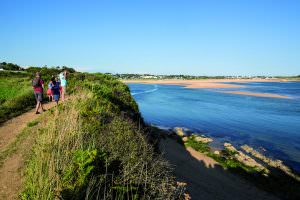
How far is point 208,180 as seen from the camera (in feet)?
Answer: 49.4

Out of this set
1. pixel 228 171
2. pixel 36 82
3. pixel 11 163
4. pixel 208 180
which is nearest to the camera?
pixel 11 163

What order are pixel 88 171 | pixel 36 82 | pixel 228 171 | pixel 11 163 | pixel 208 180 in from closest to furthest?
pixel 88 171 → pixel 11 163 → pixel 36 82 → pixel 208 180 → pixel 228 171

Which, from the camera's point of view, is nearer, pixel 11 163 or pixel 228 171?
pixel 11 163

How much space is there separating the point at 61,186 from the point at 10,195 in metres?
1.83

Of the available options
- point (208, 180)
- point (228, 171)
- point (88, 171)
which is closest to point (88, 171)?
point (88, 171)

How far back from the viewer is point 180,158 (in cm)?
1833

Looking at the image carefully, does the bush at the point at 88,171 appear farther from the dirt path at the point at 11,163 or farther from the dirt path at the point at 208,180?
the dirt path at the point at 208,180

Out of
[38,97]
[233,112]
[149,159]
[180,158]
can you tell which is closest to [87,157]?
[149,159]

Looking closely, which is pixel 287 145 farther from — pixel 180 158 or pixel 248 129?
pixel 180 158

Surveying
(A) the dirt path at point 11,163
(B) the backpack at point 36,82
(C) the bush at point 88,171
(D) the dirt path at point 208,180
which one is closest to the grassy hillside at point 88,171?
(C) the bush at point 88,171

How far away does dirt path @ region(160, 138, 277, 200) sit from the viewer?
13344 mm

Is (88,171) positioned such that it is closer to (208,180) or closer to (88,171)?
(88,171)

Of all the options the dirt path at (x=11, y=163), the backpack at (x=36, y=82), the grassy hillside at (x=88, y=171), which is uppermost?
the backpack at (x=36, y=82)

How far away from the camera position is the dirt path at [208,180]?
13344mm
